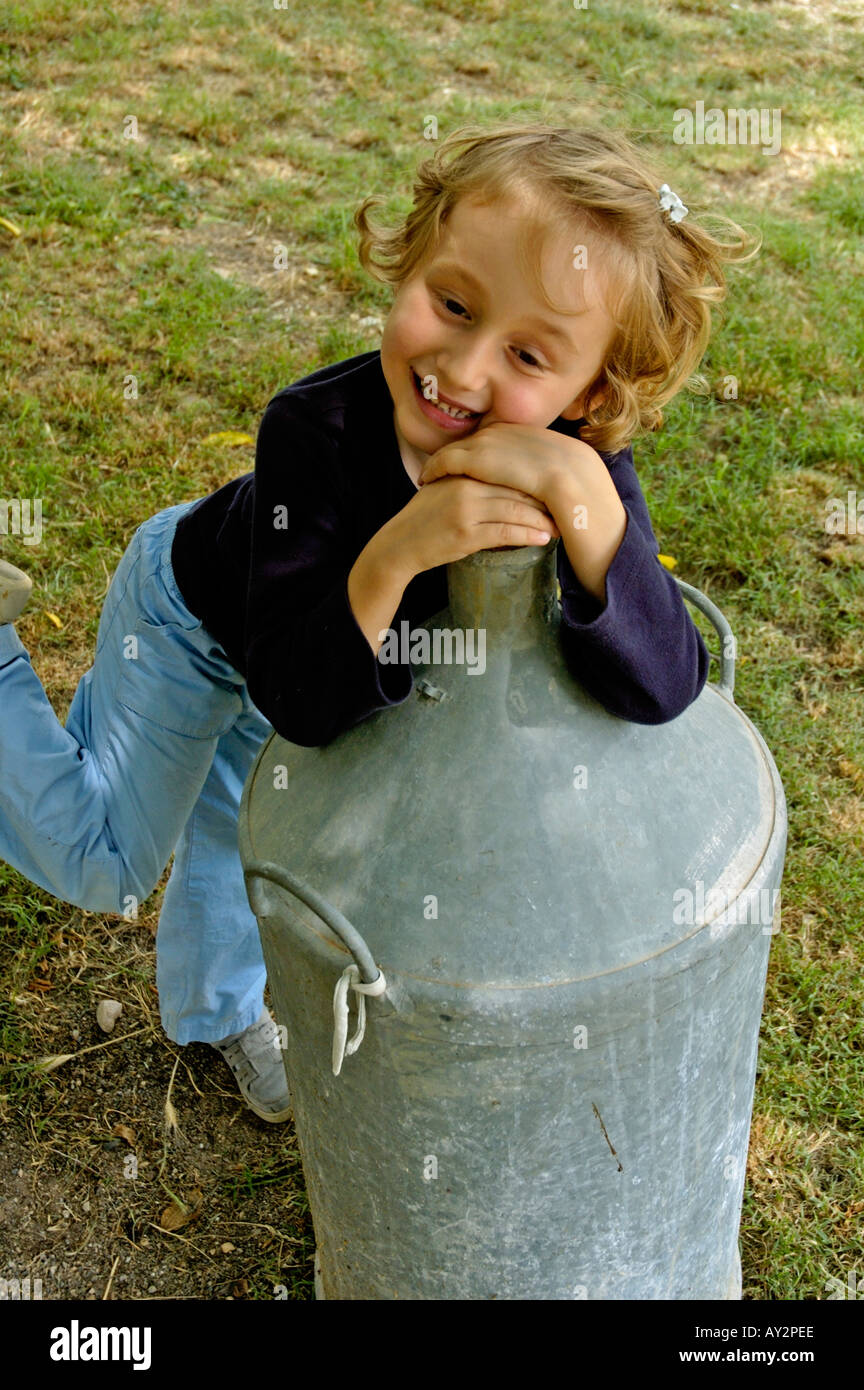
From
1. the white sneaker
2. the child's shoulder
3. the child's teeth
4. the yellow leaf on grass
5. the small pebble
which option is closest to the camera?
the child's teeth

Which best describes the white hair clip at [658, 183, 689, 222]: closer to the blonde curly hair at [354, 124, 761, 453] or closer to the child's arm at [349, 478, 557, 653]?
the blonde curly hair at [354, 124, 761, 453]

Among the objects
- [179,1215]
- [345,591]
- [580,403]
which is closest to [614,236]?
[580,403]

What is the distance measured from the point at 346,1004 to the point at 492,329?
2.43ft

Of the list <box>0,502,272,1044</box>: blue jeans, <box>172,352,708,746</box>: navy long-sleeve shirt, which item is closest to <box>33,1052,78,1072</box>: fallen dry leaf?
<box>0,502,272,1044</box>: blue jeans

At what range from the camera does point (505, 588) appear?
1454 mm

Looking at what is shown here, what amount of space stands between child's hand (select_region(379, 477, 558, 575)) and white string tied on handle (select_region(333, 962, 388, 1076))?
1.44 feet

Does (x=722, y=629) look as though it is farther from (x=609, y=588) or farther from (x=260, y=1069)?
(x=260, y=1069)

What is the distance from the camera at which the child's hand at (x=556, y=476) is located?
1.39m

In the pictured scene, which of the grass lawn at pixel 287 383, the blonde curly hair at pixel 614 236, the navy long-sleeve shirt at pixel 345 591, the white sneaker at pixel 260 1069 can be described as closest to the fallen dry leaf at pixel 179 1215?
the grass lawn at pixel 287 383

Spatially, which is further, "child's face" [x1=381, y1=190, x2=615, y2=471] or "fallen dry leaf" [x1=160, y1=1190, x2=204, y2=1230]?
"fallen dry leaf" [x1=160, y1=1190, x2=204, y2=1230]

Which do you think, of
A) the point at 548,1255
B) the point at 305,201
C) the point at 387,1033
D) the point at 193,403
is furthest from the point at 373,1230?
the point at 305,201

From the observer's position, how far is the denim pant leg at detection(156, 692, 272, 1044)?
89.7 inches

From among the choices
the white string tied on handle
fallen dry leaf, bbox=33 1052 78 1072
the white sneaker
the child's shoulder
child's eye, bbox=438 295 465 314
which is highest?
child's eye, bbox=438 295 465 314

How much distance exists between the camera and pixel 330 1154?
1736 mm
